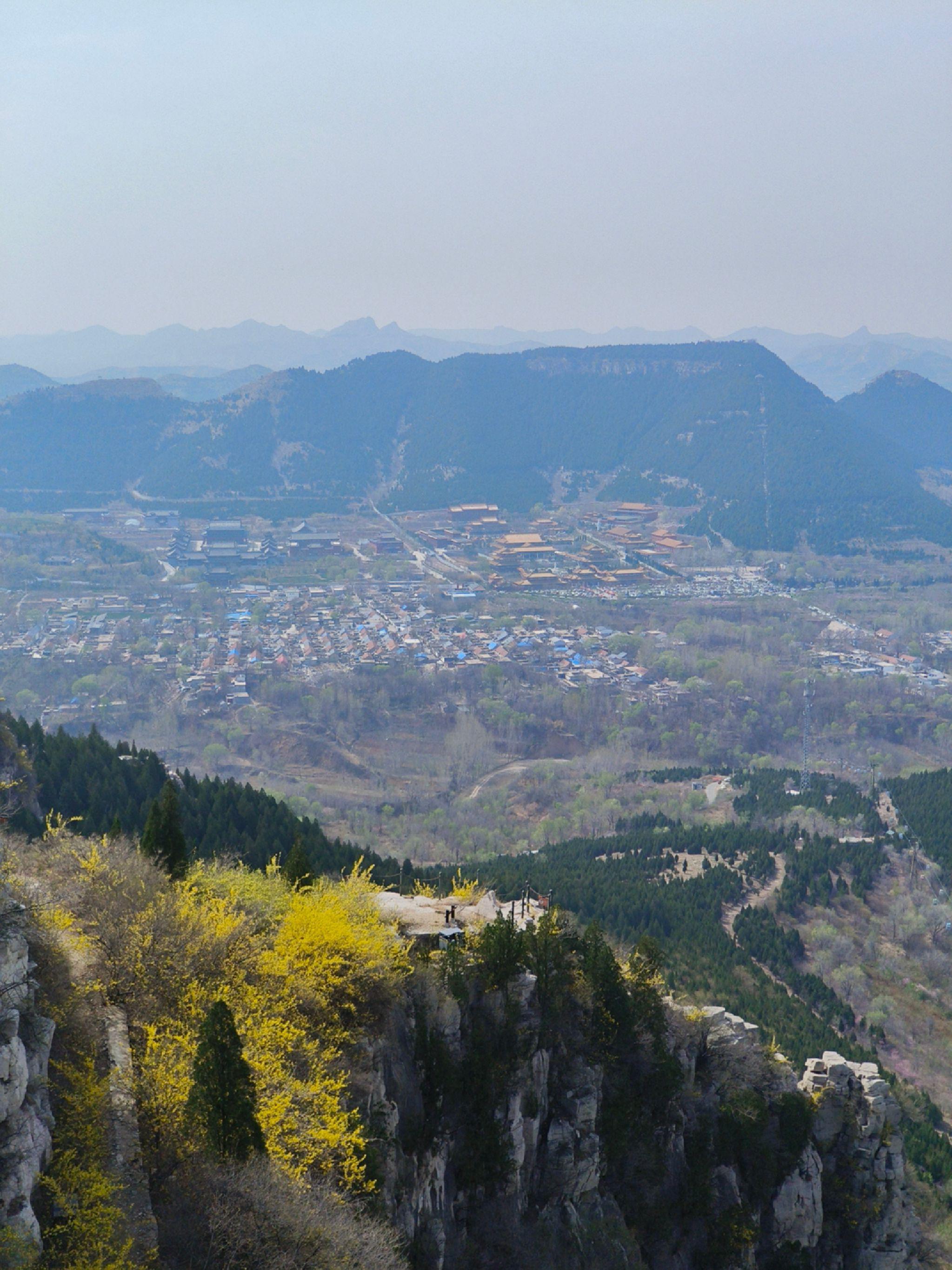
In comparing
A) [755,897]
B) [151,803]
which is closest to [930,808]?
[755,897]

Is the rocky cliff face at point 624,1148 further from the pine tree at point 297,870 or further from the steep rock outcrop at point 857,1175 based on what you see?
the pine tree at point 297,870

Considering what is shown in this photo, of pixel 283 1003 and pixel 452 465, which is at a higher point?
pixel 452 465

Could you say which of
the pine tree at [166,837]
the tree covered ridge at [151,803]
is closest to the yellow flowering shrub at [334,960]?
the pine tree at [166,837]

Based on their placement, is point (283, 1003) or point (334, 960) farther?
point (334, 960)

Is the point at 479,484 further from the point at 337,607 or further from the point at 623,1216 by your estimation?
the point at 623,1216

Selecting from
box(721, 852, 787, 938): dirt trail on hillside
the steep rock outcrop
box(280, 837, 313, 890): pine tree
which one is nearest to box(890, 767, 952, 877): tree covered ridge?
box(721, 852, 787, 938): dirt trail on hillside

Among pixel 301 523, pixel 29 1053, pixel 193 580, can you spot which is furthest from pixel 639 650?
pixel 29 1053

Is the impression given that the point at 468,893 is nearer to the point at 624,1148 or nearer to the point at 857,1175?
the point at 624,1148
